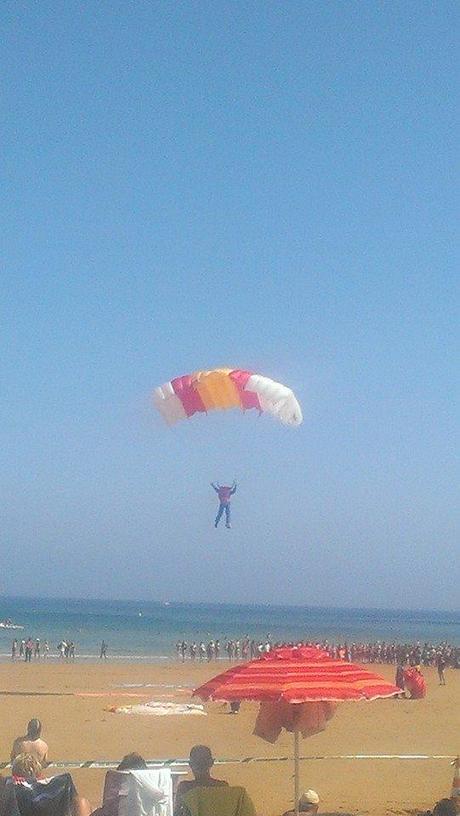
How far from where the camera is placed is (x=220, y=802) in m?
5.77

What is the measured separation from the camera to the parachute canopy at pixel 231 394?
1337 centimetres

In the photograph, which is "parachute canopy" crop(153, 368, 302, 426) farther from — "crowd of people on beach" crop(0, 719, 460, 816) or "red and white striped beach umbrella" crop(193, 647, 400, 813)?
"crowd of people on beach" crop(0, 719, 460, 816)

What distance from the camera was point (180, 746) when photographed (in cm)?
1548

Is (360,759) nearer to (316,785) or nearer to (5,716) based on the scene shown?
(316,785)

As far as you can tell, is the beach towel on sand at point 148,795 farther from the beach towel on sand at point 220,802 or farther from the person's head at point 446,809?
the person's head at point 446,809

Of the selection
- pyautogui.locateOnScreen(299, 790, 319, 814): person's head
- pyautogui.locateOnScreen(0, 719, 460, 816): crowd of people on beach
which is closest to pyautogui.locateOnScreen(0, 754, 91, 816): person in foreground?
pyautogui.locateOnScreen(0, 719, 460, 816): crowd of people on beach

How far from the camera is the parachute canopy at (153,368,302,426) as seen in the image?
43.9 feet

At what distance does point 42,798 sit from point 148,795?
2.07 feet

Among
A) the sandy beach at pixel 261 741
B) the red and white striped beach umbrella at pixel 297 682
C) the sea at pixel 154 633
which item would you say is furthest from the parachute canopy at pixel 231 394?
the sea at pixel 154 633

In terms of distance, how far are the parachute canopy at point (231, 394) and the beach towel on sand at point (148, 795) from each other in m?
7.91

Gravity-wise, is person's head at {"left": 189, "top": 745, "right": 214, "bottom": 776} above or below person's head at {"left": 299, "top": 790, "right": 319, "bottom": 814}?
above

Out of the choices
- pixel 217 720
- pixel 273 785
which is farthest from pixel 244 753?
pixel 217 720

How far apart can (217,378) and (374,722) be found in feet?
31.2

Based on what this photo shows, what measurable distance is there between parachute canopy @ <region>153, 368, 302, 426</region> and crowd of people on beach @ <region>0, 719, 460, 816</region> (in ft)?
24.9
